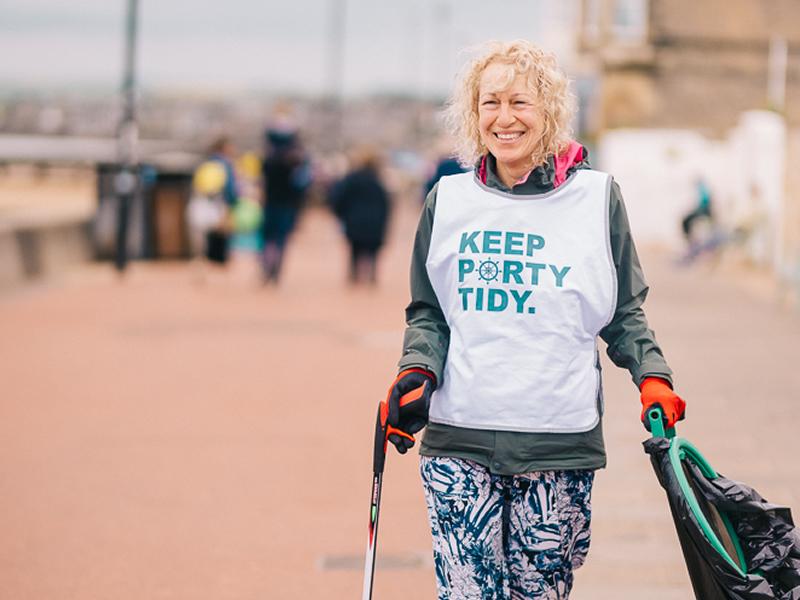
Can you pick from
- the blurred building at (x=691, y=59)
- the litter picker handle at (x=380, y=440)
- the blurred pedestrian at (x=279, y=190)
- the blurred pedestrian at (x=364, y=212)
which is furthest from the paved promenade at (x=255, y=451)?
the blurred building at (x=691, y=59)

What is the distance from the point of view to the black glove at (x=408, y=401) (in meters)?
3.55

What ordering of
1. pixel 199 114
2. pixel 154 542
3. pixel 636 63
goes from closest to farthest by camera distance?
pixel 154 542 → pixel 636 63 → pixel 199 114

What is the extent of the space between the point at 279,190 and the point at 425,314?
50.5 ft

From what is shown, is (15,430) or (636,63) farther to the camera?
(636,63)

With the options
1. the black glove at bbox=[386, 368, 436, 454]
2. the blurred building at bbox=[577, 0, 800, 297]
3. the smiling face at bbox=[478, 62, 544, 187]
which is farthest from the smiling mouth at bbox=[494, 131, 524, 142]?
the blurred building at bbox=[577, 0, 800, 297]

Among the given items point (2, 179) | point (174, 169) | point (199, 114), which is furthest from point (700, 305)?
point (199, 114)

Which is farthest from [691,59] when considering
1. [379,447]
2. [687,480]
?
[687,480]

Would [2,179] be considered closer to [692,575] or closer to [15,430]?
[15,430]

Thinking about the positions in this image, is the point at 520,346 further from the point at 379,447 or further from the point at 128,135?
the point at 128,135

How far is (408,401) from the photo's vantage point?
11.6 ft

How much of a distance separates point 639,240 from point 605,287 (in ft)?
90.6

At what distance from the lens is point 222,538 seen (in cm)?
616

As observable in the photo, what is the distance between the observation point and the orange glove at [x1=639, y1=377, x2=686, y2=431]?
350 cm

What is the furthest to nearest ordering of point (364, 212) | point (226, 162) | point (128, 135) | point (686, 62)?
point (686, 62), point (128, 135), point (364, 212), point (226, 162)
